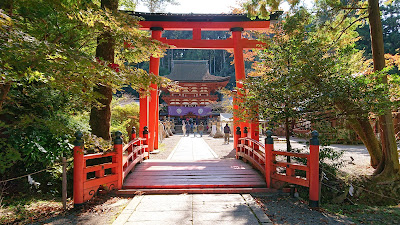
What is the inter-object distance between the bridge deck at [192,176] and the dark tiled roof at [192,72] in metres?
23.2

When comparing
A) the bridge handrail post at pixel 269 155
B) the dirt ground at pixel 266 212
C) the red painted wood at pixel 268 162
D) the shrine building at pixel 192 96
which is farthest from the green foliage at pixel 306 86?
the shrine building at pixel 192 96

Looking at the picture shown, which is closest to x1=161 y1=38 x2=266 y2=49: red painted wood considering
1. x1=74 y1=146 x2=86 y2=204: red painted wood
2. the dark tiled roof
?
x1=74 y1=146 x2=86 y2=204: red painted wood

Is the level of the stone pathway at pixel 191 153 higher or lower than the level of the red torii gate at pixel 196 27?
lower

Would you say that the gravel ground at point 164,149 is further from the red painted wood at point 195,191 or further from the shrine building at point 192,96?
the shrine building at point 192,96

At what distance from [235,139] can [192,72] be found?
25.3 metres

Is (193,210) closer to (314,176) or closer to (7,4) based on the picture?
(314,176)

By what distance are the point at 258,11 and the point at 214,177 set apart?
5178 millimetres

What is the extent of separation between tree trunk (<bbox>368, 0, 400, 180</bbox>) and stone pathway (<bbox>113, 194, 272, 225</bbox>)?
4.24 metres

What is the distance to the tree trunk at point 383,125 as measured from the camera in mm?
6227

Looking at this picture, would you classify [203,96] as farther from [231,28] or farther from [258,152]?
[258,152]

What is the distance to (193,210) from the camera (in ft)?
12.5

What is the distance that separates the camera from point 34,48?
2.61 meters

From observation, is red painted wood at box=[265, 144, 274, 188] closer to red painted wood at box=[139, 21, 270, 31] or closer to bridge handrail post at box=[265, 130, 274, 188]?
bridge handrail post at box=[265, 130, 274, 188]

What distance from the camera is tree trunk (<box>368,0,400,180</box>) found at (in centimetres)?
623
